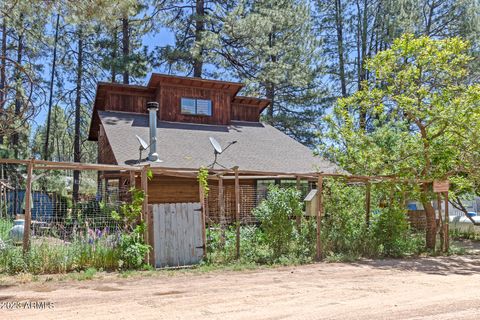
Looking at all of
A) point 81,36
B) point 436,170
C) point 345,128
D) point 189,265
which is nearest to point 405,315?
point 189,265

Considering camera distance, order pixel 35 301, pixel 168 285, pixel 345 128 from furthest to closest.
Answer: pixel 345 128 < pixel 168 285 < pixel 35 301

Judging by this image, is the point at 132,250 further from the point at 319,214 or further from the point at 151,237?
the point at 319,214

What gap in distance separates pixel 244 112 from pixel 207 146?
5713 millimetres

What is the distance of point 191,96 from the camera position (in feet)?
61.3

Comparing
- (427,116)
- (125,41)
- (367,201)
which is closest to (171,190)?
(367,201)

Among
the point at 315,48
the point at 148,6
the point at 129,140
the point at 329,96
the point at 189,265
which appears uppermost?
the point at 148,6

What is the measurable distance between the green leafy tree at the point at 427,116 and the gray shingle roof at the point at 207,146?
1634 millimetres

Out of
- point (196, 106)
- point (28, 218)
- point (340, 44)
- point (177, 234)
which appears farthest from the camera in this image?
point (340, 44)

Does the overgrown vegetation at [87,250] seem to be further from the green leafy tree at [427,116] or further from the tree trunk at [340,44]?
the tree trunk at [340,44]

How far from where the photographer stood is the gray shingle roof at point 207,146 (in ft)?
44.5

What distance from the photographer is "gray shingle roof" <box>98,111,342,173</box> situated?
44.5ft

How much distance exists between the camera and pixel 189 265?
7910 millimetres

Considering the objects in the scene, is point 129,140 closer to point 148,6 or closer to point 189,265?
point 189,265

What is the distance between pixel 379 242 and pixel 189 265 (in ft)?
15.1
